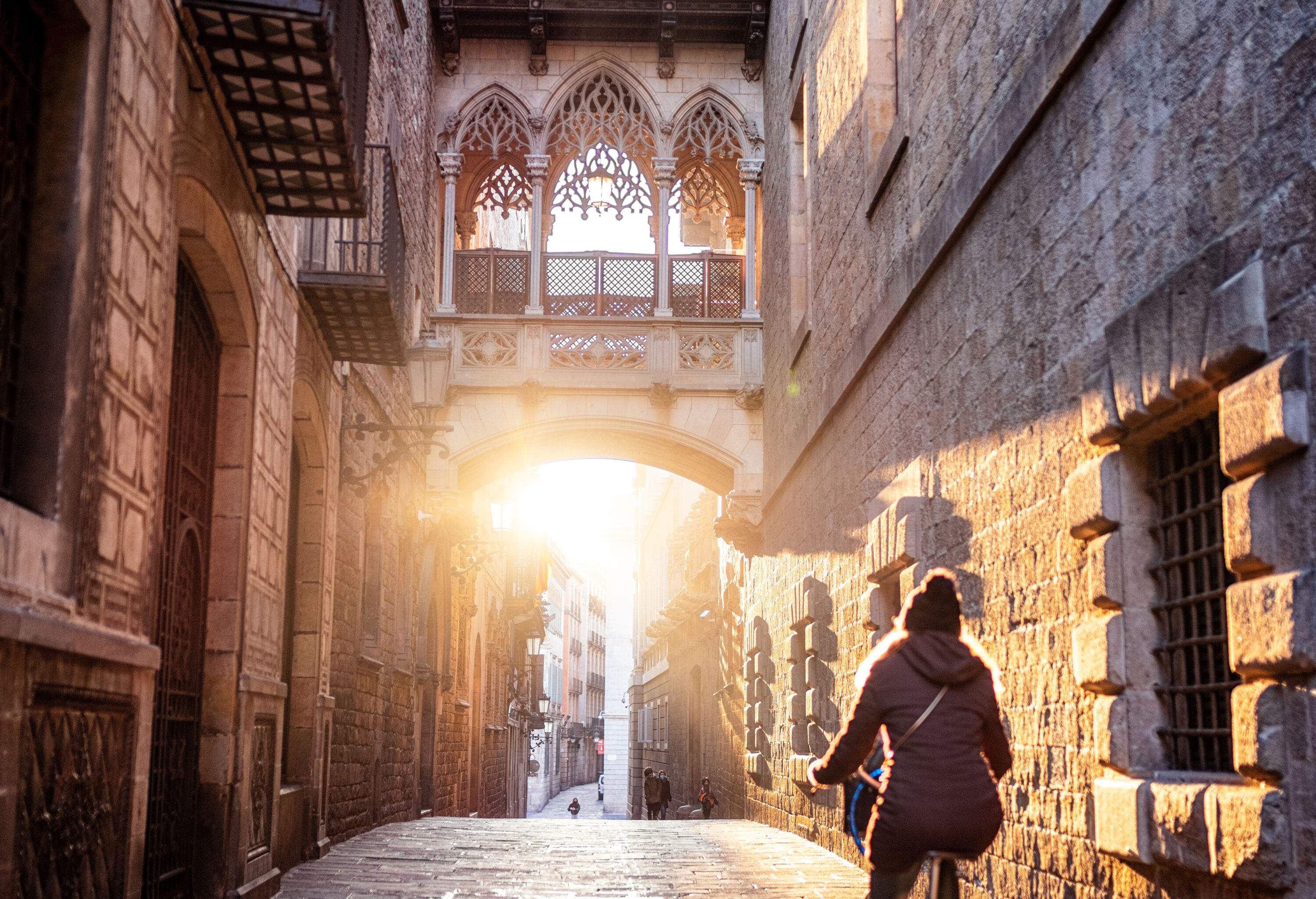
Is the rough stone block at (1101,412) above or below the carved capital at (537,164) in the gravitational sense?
below

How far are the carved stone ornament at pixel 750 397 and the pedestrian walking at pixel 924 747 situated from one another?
1379 cm

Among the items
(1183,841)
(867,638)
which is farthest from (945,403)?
(1183,841)

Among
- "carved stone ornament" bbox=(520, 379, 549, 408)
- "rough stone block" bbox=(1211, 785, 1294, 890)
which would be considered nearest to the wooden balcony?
"rough stone block" bbox=(1211, 785, 1294, 890)

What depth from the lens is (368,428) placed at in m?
13.0

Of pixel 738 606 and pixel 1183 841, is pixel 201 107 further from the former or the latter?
pixel 738 606

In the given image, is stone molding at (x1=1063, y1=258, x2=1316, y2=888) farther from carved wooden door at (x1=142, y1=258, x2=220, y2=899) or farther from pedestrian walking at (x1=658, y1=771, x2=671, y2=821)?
pedestrian walking at (x1=658, y1=771, x2=671, y2=821)

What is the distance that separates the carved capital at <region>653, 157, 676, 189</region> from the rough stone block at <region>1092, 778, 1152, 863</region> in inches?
578

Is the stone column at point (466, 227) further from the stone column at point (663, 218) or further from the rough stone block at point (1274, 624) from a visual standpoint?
the rough stone block at point (1274, 624)

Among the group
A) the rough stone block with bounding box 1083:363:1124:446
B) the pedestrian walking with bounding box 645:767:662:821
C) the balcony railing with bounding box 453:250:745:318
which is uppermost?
the balcony railing with bounding box 453:250:745:318

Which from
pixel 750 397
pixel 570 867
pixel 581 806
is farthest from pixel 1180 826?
pixel 581 806

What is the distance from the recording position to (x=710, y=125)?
63.4 ft

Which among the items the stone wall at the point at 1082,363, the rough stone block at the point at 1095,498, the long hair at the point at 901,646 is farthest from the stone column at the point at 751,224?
the long hair at the point at 901,646

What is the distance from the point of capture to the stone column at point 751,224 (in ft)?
62.0

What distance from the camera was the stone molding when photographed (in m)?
3.96
